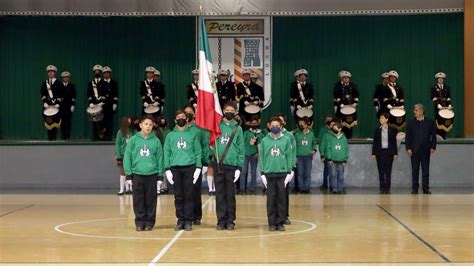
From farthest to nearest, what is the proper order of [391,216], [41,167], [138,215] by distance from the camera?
[41,167]
[391,216]
[138,215]

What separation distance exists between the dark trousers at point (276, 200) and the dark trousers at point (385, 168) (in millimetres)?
9778

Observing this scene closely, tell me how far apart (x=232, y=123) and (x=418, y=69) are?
18.6 metres

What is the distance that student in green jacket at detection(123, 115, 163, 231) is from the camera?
17.5 meters

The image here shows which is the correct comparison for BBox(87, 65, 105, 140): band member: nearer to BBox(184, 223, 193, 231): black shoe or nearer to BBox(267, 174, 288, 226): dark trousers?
BBox(184, 223, 193, 231): black shoe

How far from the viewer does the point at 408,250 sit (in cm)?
1465

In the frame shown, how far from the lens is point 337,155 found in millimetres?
26781

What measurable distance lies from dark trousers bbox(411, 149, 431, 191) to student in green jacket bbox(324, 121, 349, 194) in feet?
6.14

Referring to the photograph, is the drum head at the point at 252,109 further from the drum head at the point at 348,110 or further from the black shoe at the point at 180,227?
the black shoe at the point at 180,227

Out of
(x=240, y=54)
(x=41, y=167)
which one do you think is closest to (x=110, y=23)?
(x=240, y=54)

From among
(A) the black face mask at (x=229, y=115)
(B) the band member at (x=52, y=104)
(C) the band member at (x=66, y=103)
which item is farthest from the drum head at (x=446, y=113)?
(A) the black face mask at (x=229, y=115)

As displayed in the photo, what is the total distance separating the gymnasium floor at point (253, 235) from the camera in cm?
1406

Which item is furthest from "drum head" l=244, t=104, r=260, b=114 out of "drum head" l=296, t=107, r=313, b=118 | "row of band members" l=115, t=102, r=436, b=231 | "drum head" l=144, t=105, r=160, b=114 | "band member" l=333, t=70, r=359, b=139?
"row of band members" l=115, t=102, r=436, b=231

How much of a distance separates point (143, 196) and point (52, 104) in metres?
14.5

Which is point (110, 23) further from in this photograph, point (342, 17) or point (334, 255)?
point (334, 255)
